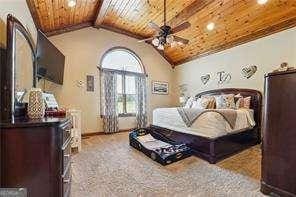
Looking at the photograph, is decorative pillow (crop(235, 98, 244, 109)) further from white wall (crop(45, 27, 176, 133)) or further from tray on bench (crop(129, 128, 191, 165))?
white wall (crop(45, 27, 176, 133))

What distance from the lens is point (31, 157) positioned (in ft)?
4.57

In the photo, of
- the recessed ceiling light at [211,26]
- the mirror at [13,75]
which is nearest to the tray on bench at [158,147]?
the mirror at [13,75]

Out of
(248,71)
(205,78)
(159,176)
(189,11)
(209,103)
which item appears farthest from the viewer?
(205,78)

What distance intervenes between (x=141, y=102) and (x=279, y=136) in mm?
5328

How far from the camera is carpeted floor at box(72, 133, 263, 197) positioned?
236cm

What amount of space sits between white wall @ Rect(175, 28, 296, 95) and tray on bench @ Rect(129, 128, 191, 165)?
2845 mm

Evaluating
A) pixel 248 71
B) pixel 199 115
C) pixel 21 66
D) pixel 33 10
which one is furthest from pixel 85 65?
pixel 248 71

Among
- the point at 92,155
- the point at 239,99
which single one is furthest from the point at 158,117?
Answer: the point at 239,99

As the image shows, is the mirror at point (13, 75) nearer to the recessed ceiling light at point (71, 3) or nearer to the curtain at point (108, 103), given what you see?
the recessed ceiling light at point (71, 3)

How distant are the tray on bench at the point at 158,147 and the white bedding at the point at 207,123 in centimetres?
35

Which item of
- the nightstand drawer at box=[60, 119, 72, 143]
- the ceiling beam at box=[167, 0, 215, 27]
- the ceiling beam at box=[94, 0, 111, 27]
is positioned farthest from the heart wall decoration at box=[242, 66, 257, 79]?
the nightstand drawer at box=[60, 119, 72, 143]

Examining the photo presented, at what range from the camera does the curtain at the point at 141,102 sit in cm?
712

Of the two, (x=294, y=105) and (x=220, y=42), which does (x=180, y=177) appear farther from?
(x=220, y=42)

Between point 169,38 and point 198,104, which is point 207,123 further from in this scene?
point 198,104
